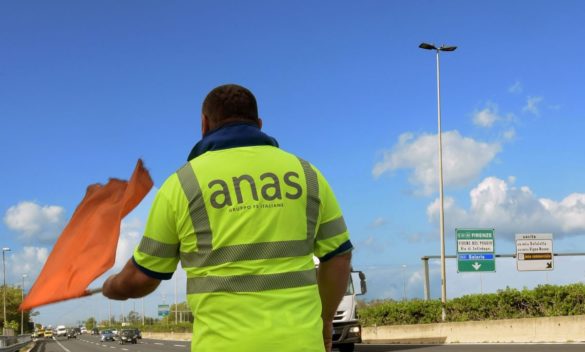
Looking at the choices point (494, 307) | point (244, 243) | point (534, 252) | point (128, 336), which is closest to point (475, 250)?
point (534, 252)

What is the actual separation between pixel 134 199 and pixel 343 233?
0.82 m

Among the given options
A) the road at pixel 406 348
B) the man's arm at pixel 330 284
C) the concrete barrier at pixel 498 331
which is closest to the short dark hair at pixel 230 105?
the man's arm at pixel 330 284

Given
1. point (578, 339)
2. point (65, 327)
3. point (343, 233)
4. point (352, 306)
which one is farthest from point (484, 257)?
point (65, 327)

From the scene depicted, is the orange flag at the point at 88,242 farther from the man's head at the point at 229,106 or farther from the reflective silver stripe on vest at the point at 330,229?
the reflective silver stripe on vest at the point at 330,229

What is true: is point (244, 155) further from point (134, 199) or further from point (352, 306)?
point (352, 306)

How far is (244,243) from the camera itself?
99.3 inches

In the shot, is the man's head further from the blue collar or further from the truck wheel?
the truck wheel

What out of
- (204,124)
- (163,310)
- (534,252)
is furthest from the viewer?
(163,310)

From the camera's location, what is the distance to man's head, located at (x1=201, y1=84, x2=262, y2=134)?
9.19 ft

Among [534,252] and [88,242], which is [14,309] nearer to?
[88,242]

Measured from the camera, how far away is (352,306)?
791 inches

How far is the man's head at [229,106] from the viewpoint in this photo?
110 inches

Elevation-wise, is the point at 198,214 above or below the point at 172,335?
above

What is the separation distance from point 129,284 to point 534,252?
35.7 meters
